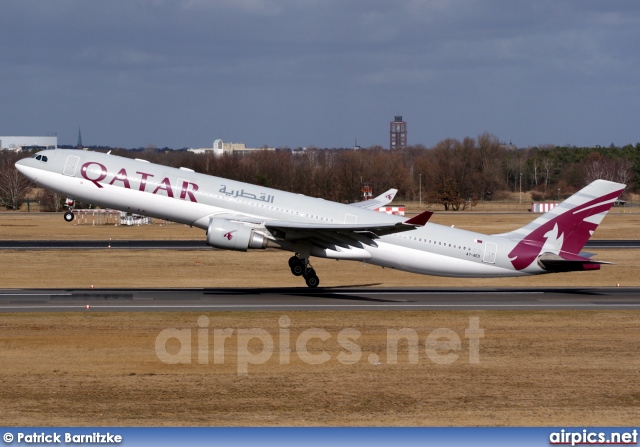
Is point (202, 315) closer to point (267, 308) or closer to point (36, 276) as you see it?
point (267, 308)

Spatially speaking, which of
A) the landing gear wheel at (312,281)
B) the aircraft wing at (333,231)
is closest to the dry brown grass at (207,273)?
the landing gear wheel at (312,281)

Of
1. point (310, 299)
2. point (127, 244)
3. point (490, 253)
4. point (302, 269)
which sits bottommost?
point (310, 299)

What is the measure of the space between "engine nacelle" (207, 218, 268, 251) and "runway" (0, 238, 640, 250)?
27.0 m

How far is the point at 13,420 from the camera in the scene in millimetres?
19859

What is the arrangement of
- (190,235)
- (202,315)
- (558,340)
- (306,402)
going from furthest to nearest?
(190,235) < (202,315) < (558,340) < (306,402)

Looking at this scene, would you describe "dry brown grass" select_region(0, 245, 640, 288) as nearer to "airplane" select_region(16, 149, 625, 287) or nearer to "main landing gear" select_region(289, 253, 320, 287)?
"main landing gear" select_region(289, 253, 320, 287)

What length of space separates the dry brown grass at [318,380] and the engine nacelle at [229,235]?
5.70 m

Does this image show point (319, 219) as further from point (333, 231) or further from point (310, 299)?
point (310, 299)

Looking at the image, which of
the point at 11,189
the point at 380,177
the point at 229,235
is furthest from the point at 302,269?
the point at 380,177

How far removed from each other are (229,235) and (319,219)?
5146mm

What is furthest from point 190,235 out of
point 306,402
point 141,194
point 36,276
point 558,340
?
point 306,402

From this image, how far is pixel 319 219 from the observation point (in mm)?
41125

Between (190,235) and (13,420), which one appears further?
(190,235)

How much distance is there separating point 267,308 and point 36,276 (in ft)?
59.5
